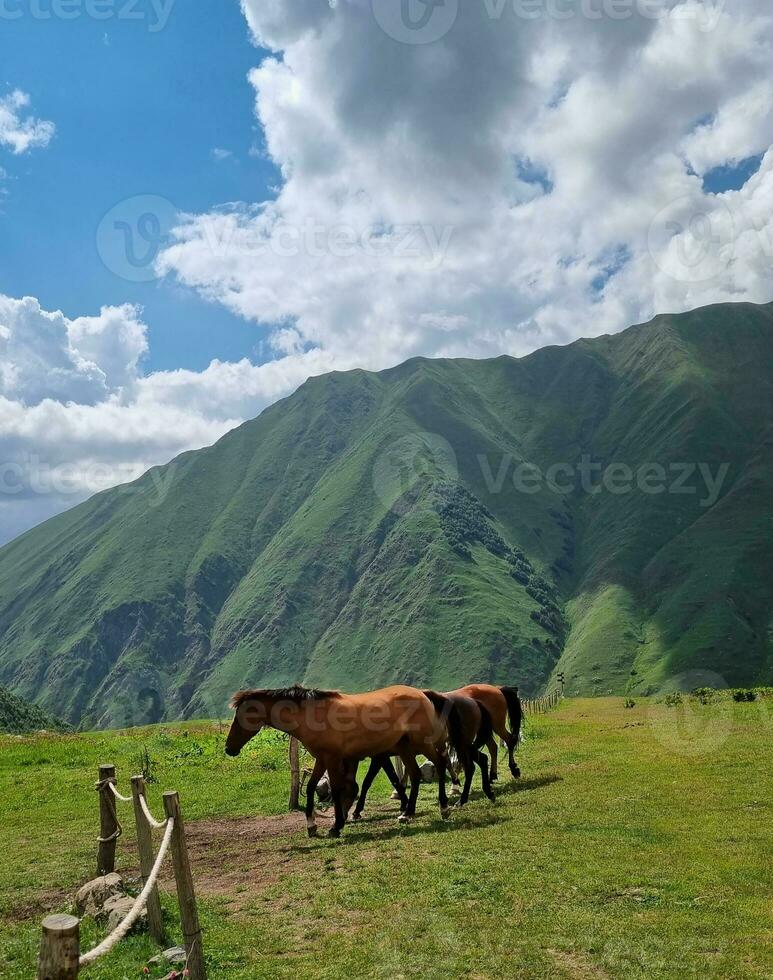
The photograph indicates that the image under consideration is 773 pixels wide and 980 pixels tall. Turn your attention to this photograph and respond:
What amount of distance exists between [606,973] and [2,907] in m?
9.77

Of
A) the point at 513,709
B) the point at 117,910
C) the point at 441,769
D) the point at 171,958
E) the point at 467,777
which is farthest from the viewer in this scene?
the point at 513,709

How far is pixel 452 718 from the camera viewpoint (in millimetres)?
17531

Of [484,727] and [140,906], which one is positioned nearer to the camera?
[140,906]

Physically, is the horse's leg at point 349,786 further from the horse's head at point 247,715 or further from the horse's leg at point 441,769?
the horse's head at point 247,715

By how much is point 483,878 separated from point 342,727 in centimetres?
537

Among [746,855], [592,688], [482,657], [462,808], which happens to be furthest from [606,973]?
[482,657]

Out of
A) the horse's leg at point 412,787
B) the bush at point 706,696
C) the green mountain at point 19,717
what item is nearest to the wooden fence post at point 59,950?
the horse's leg at point 412,787

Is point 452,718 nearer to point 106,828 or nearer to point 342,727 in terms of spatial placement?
point 342,727

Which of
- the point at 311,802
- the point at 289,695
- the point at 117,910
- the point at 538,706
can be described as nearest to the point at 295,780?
the point at 311,802

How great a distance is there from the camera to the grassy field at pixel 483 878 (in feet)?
26.7

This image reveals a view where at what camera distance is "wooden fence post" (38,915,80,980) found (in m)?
4.61

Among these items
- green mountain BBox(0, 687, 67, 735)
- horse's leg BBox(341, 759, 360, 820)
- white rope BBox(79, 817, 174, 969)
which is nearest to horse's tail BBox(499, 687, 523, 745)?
horse's leg BBox(341, 759, 360, 820)

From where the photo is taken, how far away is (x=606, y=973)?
7.57m

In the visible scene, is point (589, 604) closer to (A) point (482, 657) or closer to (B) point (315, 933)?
(A) point (482, 657)
